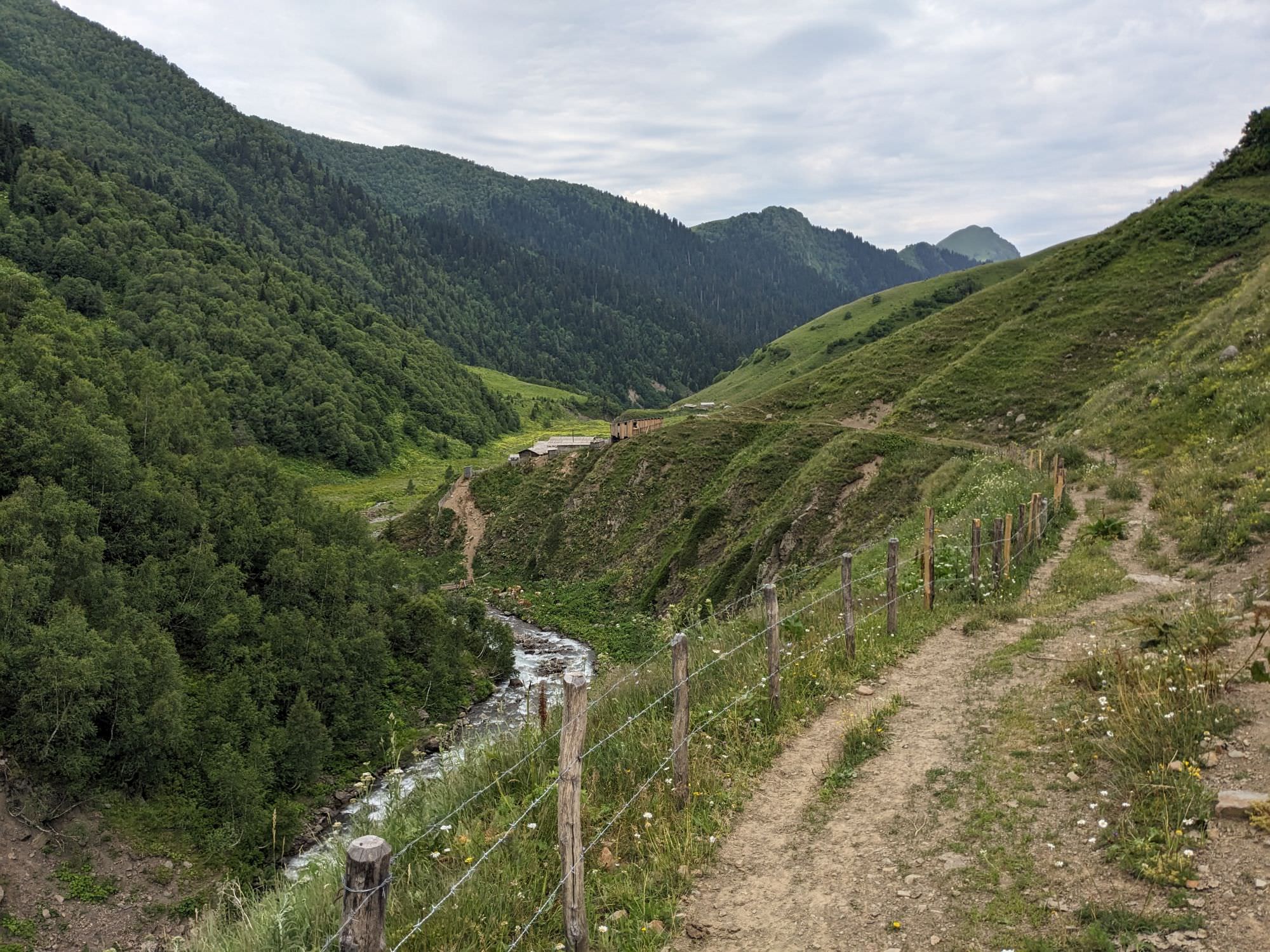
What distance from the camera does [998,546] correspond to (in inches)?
784

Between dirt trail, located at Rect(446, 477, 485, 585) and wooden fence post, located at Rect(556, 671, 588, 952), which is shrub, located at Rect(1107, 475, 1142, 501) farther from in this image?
dirt trail, located at Rect(446, 477, 485, 585)

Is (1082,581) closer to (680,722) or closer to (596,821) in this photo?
(680,722)

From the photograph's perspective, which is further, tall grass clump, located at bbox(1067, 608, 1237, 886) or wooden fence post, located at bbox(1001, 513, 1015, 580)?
wooden fence post, located at bbox(1001, 513, 1015, 580)

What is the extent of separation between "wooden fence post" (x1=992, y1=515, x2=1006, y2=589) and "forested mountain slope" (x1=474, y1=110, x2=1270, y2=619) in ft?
27.8

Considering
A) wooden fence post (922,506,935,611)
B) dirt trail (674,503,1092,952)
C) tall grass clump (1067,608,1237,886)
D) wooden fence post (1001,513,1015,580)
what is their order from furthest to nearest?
wooden fence post (1001,513,1015,580) → wooden fence post (922,506,935,611) → dirt trail (674,503,1092,952) → tall grass clump (1067,608,1237,886)

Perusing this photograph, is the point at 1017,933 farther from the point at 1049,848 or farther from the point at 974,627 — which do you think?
the point at 974,627

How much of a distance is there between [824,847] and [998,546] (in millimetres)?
13353

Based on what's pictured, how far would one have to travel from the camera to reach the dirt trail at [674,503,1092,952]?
738cm

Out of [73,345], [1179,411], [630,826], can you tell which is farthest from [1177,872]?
[73,345]

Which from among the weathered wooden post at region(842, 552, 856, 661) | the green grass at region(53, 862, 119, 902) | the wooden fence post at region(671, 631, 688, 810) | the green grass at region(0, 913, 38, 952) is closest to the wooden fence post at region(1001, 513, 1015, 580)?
the weathered wooden post at region(842, 552, 856, 661)

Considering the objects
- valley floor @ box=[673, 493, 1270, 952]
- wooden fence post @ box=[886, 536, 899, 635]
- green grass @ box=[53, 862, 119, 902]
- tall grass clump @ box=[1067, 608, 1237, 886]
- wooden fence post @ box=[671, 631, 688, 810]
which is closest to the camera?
valley floor @ box=[673, 493, 1270, 952]

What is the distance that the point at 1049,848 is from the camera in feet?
25.7

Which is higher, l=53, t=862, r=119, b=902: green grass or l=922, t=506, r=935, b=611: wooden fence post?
l=922, t=506, r=935, b=611: wooden fence post

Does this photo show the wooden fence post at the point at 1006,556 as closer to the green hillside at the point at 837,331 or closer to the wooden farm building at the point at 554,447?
the wooden farm building at the point at 554,447
